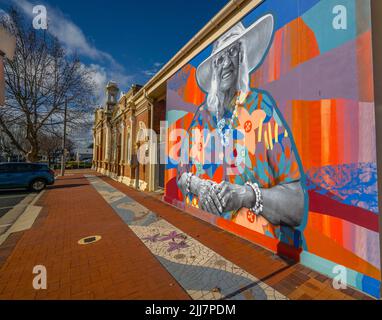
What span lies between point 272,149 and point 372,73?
1779 millimetres

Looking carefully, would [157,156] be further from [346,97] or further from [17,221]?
[346,97]

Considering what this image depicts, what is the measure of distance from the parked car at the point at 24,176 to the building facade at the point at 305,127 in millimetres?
10283

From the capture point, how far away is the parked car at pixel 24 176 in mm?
10070

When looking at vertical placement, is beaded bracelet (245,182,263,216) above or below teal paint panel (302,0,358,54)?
below

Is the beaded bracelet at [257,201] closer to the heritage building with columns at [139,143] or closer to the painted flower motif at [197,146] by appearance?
the painted flower motif at [197,146]

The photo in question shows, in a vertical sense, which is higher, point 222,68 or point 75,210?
point 222,68

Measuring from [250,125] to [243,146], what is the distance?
50 cm

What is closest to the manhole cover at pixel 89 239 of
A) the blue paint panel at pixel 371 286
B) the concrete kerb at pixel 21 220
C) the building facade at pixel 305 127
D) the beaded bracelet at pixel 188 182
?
the concrete kerb at pixel 21 220

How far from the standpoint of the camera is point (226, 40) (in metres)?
5.28

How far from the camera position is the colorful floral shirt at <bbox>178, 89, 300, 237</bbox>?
3754mm

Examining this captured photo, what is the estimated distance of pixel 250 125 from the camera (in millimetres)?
4395

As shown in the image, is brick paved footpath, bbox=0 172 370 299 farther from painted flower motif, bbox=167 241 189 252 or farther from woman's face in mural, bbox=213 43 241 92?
woman's face in mural, bbox=213 43 241 92

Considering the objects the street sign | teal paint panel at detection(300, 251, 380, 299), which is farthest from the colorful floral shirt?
the street sign
